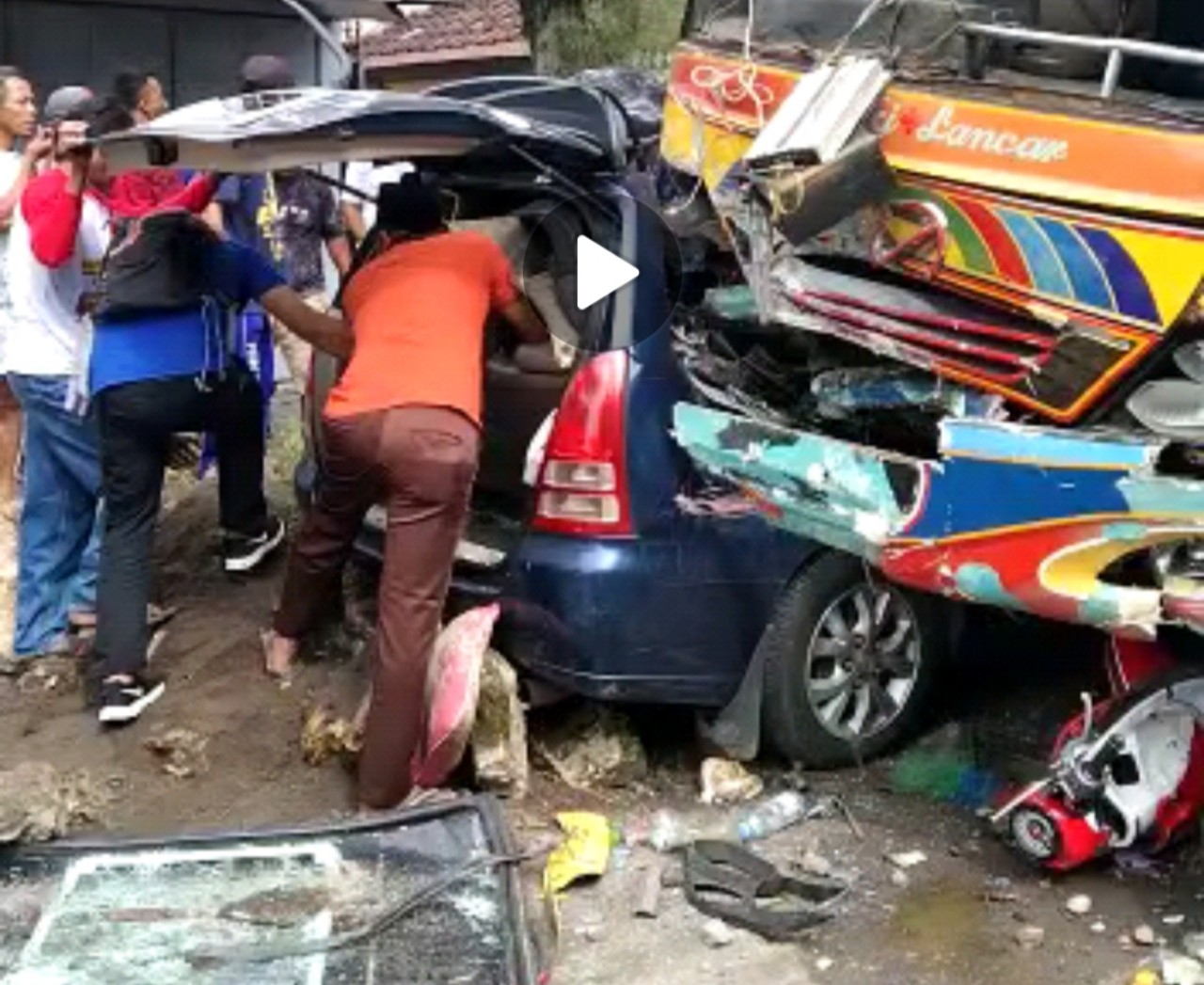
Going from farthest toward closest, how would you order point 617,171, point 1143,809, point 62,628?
point 62,628 → point 617,171 → point 1143,809

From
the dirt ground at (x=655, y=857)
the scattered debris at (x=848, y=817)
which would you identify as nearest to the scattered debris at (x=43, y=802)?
the dirt ground at (x=655, y=857)

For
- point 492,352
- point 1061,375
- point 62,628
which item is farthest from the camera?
point 62,628

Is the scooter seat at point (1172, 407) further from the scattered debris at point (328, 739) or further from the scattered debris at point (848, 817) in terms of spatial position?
the scattered debris at point (328, 739)

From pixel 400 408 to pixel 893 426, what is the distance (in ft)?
4.35

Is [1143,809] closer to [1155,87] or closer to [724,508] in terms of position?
[724,508]

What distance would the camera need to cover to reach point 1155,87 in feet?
13.1

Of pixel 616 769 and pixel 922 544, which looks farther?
pixel 616 769

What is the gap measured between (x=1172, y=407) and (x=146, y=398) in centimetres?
312

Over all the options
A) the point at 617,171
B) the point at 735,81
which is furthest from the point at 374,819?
the point at 735,81

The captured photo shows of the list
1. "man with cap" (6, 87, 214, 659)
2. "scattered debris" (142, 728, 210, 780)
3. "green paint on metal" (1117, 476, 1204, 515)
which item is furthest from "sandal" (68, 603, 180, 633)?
"green paint on metal" (1117, 476, 1204, 515)

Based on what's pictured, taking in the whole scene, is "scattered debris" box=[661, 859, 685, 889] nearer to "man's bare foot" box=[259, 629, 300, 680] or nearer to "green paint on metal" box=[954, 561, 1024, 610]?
"green paint on metal" box=[954, 561, 1024, 610]

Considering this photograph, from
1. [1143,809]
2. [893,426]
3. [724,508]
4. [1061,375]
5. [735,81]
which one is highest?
[735,81]

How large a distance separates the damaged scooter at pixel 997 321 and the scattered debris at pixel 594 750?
0.91 metres

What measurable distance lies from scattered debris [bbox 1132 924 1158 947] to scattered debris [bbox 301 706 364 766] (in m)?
2.13
